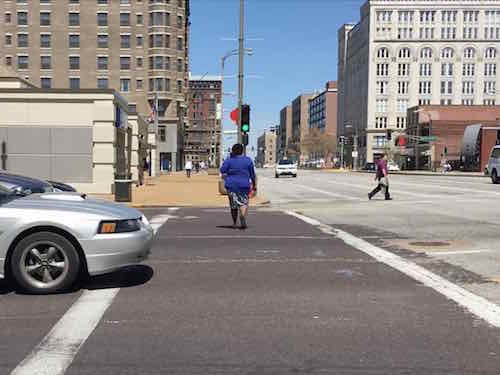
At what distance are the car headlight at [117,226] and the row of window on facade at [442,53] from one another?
124 metres

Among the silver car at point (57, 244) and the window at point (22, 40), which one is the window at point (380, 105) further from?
the silver car at point (57, 244)

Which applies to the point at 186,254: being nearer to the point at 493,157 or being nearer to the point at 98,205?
the point at 98,205

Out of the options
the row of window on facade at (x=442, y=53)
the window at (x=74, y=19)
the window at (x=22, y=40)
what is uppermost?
the row of window on facade at (x=442, y=53)

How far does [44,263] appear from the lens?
5.72m

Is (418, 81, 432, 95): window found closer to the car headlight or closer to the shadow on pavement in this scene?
the shadow on pavement

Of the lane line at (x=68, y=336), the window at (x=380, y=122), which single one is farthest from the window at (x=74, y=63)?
the window at (x=380, y=122)

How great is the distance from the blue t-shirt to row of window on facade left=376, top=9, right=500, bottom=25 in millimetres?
122225

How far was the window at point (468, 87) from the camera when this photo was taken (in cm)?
12031

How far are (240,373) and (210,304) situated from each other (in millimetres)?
1779

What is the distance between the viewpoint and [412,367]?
377 cm

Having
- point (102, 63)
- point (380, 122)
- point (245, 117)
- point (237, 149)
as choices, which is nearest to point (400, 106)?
point (380, 122)

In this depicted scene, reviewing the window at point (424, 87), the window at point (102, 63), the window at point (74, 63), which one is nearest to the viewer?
the window at point (74, 63)

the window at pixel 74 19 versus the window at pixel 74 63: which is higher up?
the window at pixel 74 19

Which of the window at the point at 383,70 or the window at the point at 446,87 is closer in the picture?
the window at the point at 446,87
